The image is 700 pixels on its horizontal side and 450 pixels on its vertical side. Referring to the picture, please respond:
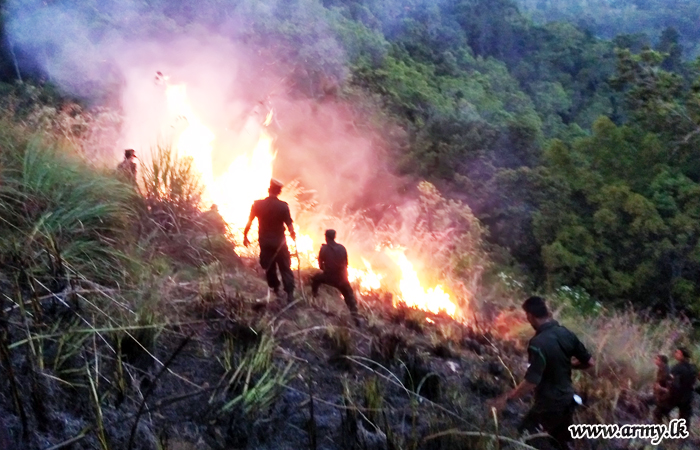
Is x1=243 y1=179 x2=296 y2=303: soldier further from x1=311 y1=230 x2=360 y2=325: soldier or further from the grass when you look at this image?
x1=311 y1=230 x2=360 y2=325: soldier

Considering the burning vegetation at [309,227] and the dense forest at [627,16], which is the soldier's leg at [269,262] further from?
the dense forest at [627,16]

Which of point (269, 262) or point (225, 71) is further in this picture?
point (225, 71)

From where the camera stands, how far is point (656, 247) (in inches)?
855

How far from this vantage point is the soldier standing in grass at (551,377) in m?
5.36

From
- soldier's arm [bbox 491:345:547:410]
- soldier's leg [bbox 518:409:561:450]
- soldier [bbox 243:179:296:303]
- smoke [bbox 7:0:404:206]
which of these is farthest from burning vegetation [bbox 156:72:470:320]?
soldier's arm [bbox 491:345:547:410]

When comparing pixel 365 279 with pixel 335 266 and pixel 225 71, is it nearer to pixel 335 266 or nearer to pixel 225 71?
pixel 335 266

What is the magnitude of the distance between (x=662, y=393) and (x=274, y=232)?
4.83 metres

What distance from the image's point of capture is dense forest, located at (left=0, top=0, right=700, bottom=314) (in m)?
21.6

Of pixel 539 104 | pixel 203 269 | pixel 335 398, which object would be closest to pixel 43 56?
pixel 203 269

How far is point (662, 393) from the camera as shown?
24.0 ft

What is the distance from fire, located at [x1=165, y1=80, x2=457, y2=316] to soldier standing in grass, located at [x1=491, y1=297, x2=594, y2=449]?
5498 mm

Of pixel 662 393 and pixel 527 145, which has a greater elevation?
pixel 527 145

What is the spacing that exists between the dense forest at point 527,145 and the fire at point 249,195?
5043mm

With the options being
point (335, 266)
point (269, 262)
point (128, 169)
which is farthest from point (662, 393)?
point (128, 169)
